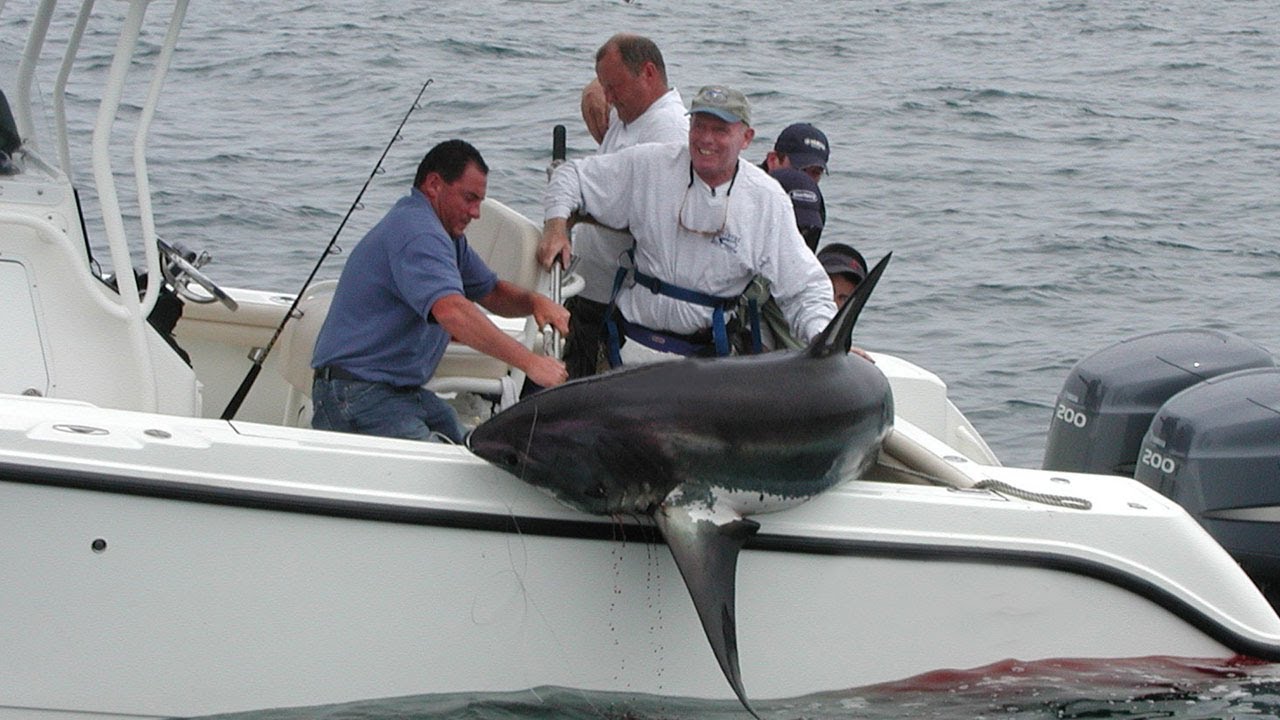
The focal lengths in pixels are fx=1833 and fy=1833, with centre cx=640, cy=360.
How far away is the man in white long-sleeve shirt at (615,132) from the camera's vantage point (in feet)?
19.7

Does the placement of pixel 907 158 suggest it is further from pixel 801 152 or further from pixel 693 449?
pixel 693 449

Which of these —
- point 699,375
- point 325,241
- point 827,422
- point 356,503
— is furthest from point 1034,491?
point 325,241

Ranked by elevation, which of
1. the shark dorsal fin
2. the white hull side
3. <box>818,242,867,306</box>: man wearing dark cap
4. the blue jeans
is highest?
the shark dorsal fin

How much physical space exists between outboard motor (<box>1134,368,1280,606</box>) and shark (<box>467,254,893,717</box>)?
1610 millimetres

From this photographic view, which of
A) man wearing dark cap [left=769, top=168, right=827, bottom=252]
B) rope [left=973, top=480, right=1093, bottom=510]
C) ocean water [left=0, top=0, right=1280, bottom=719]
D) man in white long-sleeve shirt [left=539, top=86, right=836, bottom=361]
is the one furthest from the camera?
man wearing dark cap [left=769, top=168, right=827, bottom=252]

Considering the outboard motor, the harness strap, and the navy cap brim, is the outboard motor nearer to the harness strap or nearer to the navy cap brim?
the harness strap

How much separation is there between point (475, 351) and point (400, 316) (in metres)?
0.59

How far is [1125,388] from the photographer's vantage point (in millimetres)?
6398

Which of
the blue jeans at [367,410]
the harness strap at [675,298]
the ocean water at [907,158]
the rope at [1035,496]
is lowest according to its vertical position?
the ocean water at [907,158]

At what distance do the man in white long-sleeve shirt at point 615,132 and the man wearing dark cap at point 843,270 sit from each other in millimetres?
1046

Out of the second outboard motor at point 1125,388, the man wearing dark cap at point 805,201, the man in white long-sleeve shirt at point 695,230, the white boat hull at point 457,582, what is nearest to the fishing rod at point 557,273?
the man in white long-sleeve shirt at point 695,230

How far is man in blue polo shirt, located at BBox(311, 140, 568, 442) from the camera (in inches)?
196

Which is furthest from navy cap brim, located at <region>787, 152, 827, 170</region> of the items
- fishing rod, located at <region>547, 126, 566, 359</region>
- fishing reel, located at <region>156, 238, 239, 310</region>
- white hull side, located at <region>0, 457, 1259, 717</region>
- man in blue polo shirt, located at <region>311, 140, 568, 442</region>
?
white hull side, located at <region>0, 457, 1259, 717</region>

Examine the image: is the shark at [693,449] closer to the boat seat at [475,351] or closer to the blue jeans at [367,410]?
the blue jeans at [367,410]
